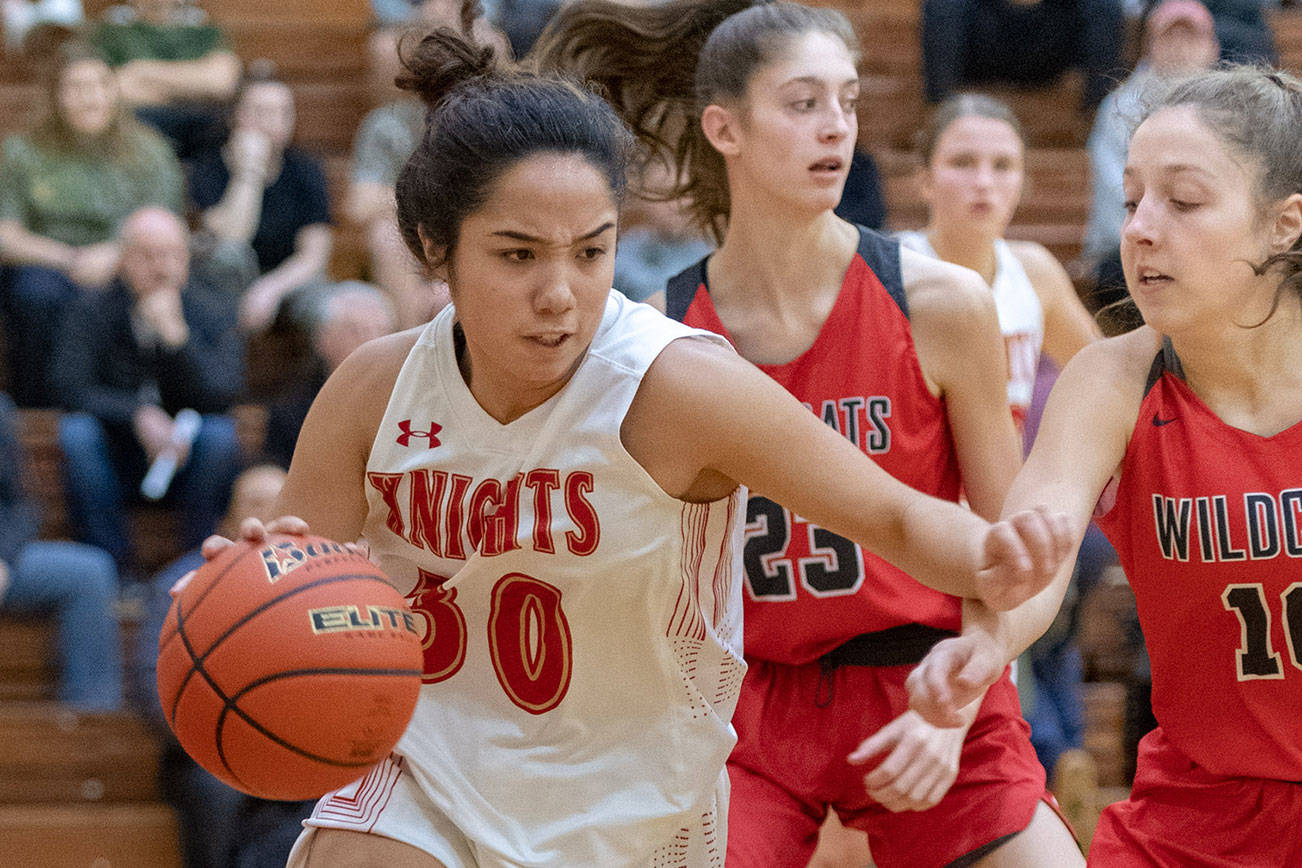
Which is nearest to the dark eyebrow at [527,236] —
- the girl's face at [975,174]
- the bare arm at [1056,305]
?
the girl's face at [975,174]

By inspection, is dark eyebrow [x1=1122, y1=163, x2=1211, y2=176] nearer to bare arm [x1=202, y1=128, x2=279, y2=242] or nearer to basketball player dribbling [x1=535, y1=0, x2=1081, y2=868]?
basketball player dribbling [x1=535, y1=0, x2=1081, y2=868]

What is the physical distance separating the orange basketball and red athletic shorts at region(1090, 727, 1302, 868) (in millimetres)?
1280

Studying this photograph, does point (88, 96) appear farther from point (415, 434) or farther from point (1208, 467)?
point (1208, 467)

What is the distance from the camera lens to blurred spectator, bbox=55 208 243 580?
5977 mm

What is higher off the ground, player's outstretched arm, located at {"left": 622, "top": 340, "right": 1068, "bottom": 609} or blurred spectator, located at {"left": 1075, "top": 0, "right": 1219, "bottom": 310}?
blurred spectator, located at {"left": 1075, "top": 0, "right": 1219, "bottom": 310}

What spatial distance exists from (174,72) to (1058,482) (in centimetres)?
655

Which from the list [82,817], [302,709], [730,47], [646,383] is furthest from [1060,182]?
[302,709]

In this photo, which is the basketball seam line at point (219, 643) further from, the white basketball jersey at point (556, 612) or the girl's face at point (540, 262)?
the girl's face at point (540, 262)

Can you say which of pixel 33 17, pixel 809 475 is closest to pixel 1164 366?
pixel 809 475

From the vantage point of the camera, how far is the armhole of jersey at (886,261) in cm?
331

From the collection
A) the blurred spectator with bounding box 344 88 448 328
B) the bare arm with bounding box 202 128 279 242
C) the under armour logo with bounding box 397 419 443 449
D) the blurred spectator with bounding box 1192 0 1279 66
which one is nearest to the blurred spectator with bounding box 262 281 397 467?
the blurred spectator with bounding box 344 88 448 328

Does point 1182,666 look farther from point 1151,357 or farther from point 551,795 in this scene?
point 551,795

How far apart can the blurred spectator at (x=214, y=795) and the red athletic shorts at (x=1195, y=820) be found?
2.90 meters

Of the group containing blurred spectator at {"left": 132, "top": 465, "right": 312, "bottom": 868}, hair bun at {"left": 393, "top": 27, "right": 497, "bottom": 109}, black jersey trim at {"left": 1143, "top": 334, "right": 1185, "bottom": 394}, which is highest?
hair bun at {"left": 393, "top": 27, "right": 497, "bottom": 109}
